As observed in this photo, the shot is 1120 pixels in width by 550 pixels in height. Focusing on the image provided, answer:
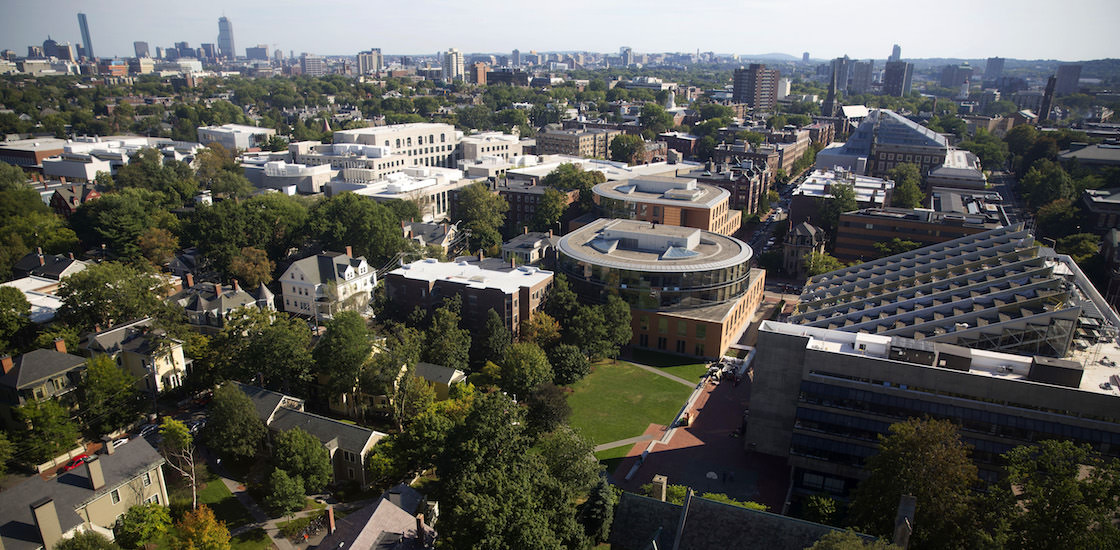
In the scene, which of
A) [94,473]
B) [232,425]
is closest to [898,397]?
[232,425]

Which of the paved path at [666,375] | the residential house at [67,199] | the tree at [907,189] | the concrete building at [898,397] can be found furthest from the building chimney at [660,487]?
the residential house at [67,199]

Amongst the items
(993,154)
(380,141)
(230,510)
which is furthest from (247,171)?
(993,154)

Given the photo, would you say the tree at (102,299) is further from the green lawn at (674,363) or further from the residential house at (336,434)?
the green lawn at (674,363)

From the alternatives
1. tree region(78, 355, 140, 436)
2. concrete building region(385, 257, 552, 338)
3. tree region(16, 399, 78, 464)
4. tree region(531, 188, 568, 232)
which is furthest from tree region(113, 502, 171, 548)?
tree region(531, 188, 568, 232)

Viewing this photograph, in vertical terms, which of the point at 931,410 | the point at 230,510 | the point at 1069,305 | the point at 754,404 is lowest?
the point at 230,510

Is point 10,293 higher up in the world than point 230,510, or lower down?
higher up

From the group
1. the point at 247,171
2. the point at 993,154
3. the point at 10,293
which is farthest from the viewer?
the point at 993,154

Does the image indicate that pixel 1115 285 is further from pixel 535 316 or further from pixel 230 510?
pixel 230 510
